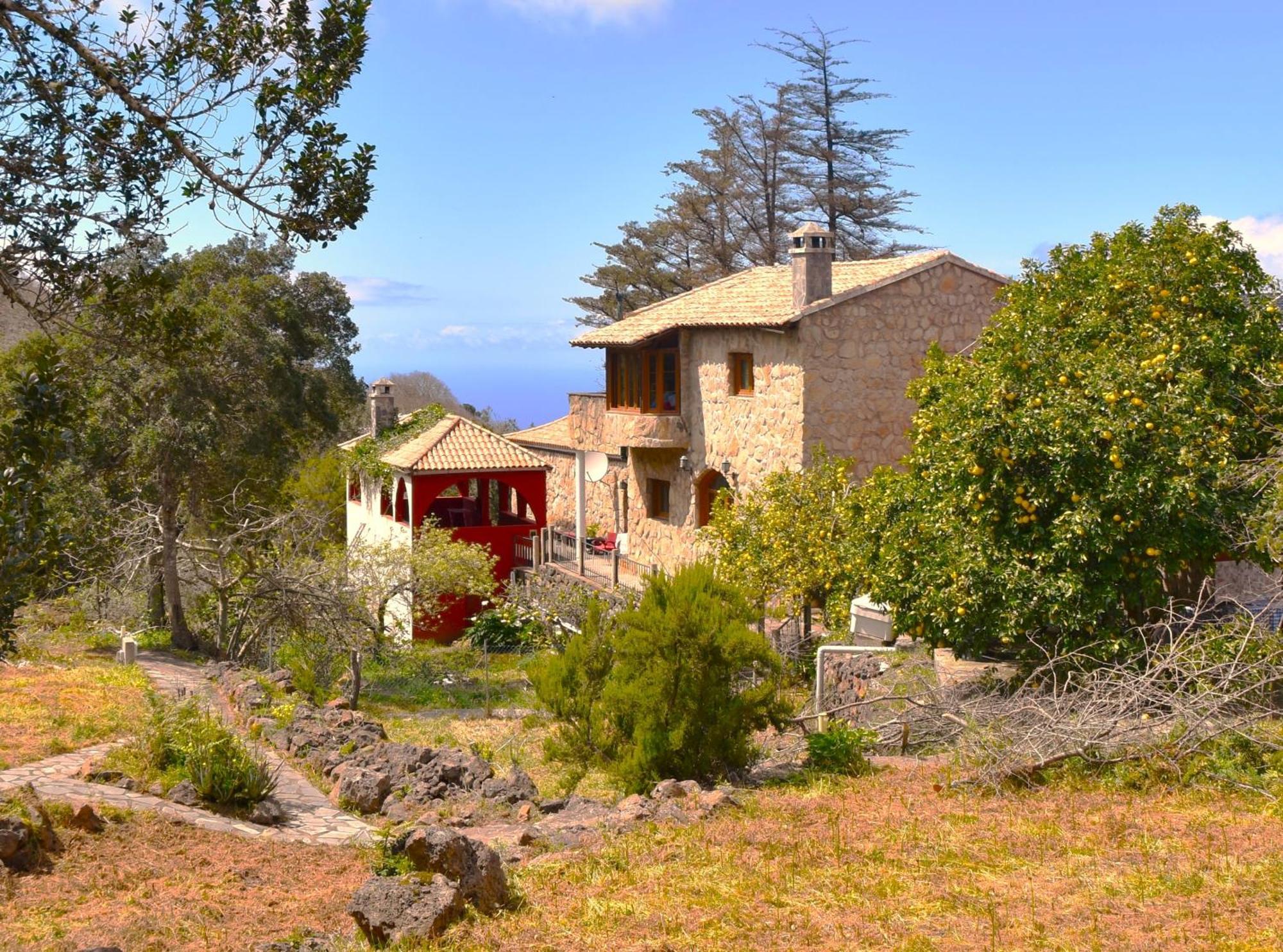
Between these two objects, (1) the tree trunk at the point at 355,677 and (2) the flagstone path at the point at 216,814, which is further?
(1) the tree trunk at the point at 355,677

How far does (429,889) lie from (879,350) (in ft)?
56.4

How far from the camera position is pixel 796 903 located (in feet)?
23.5

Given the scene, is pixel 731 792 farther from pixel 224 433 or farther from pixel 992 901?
pixel 224 433

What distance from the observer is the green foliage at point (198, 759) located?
10.3 m

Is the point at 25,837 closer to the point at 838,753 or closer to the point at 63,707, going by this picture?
the point at 63,707

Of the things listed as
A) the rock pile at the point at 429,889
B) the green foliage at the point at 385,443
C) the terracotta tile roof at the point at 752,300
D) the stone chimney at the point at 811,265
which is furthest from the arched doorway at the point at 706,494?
the rock pile at the point at 429,889

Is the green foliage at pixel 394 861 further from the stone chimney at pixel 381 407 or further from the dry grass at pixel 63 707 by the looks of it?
the stone chimney at pixel 381 407

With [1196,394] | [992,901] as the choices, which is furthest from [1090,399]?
[992,901]

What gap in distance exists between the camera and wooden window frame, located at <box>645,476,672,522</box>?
1080 inches

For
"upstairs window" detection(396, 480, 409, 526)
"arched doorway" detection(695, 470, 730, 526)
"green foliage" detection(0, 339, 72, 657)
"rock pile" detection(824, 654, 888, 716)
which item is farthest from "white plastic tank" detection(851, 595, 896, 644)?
"upstairs window" detection(396, 480, 409, 526)

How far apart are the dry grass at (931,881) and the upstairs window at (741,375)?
49.1 ft

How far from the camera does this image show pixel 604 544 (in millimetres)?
30531

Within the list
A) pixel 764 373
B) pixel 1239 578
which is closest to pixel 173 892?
pixel 1239 578

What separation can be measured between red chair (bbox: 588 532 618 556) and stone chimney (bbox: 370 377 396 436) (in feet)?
26.2
